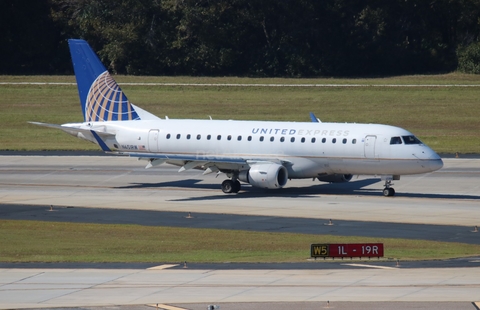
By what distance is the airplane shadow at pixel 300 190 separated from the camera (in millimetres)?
47625

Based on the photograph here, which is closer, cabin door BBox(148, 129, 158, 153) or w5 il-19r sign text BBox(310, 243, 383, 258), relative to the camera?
w5 il-19r sign text BBox(310, 243, 383, 258)

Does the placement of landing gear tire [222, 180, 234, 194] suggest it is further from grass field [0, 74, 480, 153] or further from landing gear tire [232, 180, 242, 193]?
grass field [0, 74, 480, 153]

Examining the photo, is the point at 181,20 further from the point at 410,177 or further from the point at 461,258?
the point at 461,258

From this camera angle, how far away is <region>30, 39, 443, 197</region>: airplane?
152ft

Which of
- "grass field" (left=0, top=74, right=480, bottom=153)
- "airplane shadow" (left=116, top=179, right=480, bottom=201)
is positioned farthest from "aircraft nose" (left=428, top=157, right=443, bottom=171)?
"grass field" (left=0, top=74, right=480, bottom=153)

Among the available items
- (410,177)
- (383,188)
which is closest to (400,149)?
(383,188)

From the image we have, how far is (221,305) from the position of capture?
23.2 metres

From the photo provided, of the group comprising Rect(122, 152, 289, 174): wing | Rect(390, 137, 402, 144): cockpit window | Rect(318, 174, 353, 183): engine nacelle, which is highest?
Rect(390, 137, 402, 144): cockpit window

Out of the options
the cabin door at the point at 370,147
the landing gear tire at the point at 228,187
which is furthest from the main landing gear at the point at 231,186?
the cabin door at the point at 370,147

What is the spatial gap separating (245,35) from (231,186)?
247 ft

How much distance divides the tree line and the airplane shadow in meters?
65.1

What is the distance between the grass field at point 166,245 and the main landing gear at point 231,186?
11231mm

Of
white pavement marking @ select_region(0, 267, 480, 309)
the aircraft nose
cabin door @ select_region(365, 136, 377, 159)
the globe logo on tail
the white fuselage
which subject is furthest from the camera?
the globe logo on tail

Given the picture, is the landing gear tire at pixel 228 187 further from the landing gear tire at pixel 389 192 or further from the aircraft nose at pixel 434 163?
the aircraft nose at pixel 434 163
